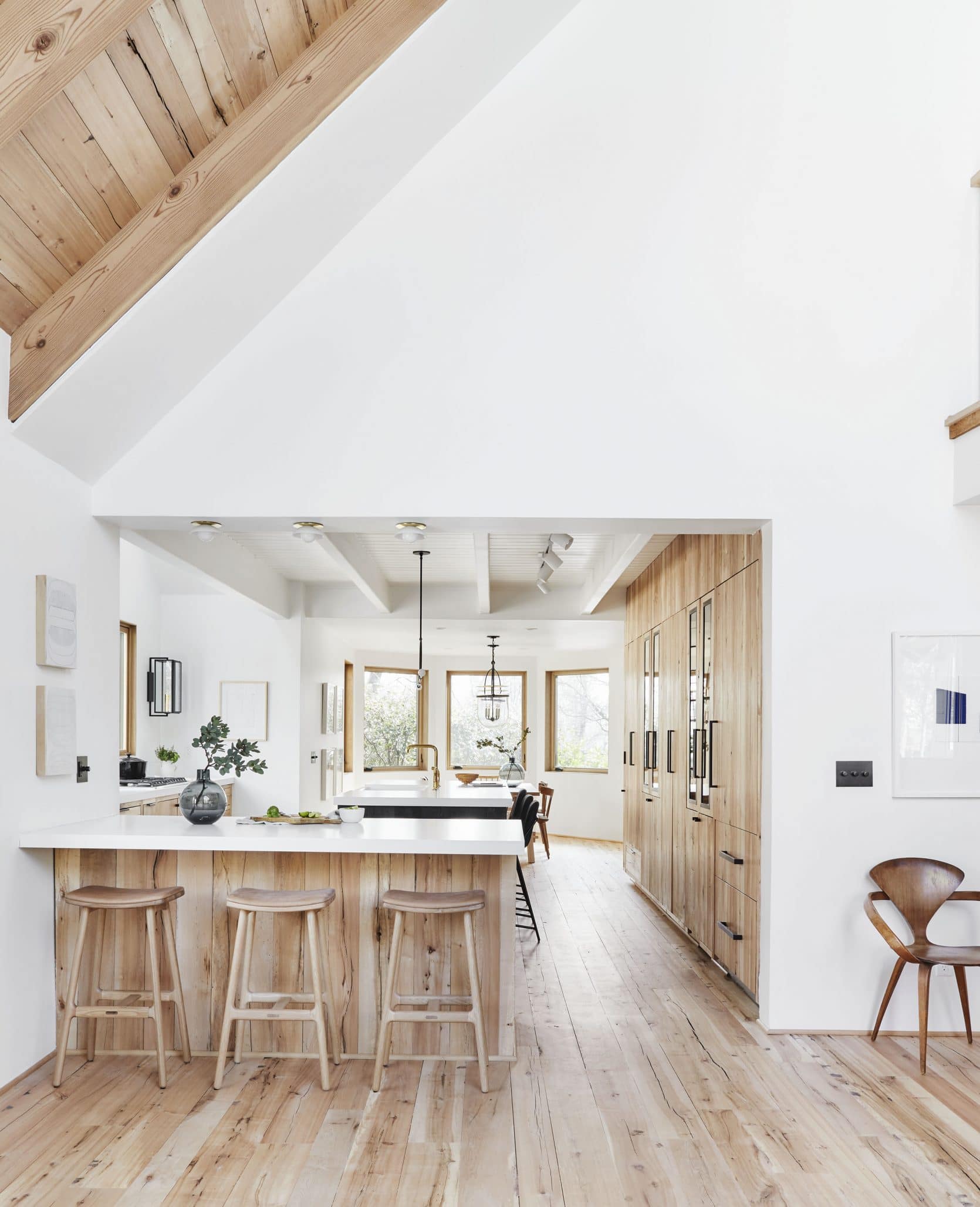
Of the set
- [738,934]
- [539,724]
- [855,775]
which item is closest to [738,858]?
[738,934]

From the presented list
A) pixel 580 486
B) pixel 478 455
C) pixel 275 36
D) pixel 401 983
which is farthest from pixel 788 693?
pixel 275 36

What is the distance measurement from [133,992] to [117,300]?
256 cm

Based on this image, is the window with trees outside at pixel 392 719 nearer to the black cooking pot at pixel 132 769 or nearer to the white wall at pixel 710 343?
the black cooking pot at pixel 132 769

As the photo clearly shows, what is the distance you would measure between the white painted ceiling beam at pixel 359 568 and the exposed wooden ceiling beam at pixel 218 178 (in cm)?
177

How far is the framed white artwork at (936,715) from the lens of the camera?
402cm

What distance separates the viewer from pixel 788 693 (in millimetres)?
4055

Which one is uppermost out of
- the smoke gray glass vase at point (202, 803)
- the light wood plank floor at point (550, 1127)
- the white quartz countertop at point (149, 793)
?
the smoke gray glass vase at point (202, 803)

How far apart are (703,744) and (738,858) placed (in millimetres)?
1055

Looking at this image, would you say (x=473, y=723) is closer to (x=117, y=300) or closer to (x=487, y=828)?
(x=487, y=828)

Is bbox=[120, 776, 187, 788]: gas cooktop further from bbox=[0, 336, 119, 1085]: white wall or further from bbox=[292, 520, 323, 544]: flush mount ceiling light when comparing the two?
bbox=[292, 520, 323, 544]: flush mount ceiling light

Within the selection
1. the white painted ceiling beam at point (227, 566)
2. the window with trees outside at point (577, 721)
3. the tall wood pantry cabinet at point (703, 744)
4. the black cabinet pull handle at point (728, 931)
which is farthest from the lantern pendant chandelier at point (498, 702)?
the black cabinet pull handle at point (728, 931)

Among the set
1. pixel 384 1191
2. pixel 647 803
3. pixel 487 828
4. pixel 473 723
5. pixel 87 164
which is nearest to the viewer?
pixel 384 1191

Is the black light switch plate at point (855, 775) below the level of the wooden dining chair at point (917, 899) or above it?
above

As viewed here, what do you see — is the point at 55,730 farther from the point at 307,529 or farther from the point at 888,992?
the point at 888,992
